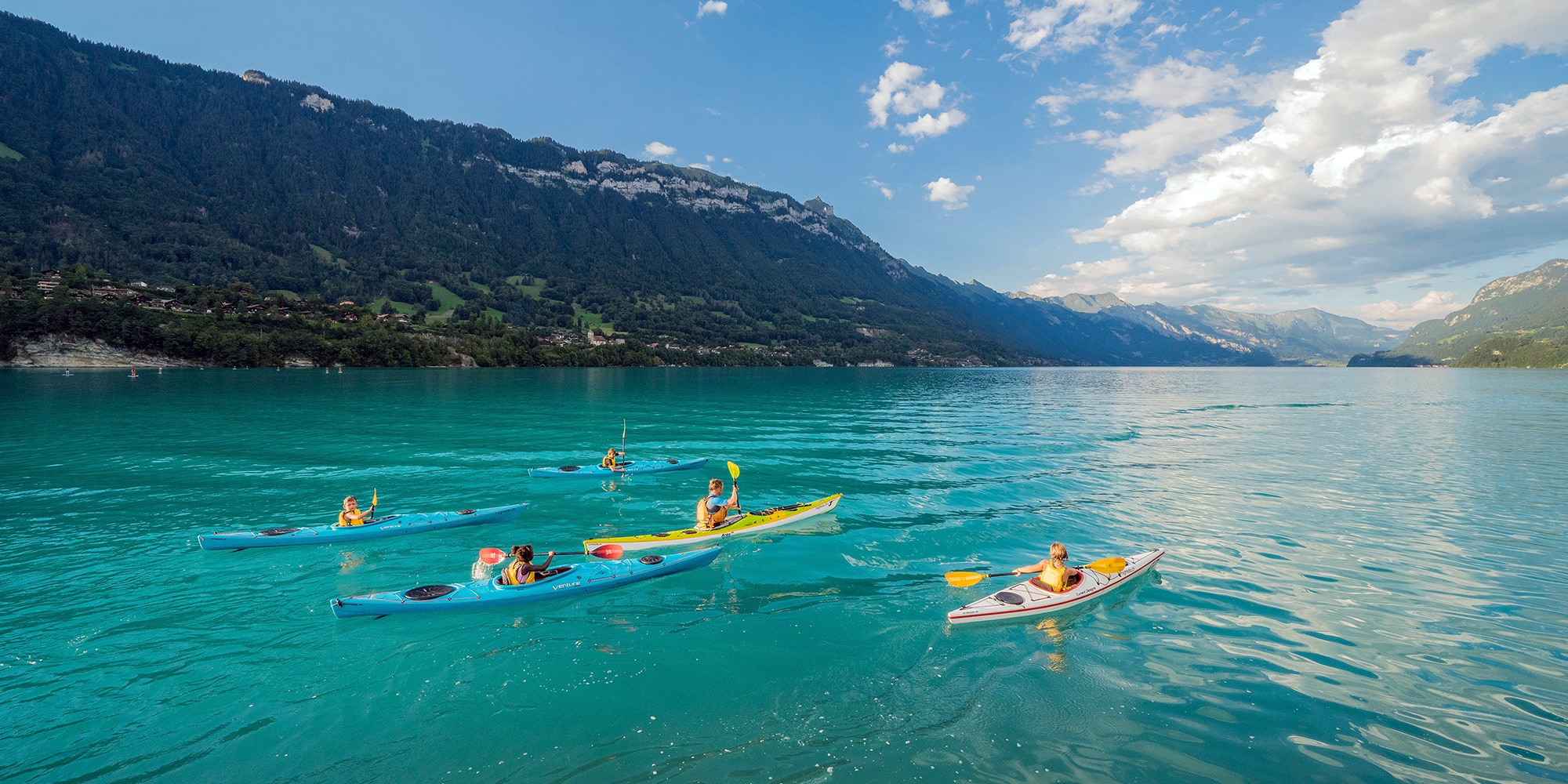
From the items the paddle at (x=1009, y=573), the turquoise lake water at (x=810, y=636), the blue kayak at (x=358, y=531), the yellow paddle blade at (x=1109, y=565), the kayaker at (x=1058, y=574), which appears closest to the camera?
the turquoise lake water at (x=810, y=636)

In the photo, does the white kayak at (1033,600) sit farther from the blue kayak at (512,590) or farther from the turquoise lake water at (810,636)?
the blue kayak at (512,590)

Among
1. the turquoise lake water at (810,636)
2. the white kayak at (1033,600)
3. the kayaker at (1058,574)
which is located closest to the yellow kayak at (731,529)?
the turquoise lake water at (810,636)

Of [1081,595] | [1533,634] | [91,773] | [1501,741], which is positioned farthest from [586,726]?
[1533,634]

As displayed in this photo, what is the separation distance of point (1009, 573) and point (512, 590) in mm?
12928

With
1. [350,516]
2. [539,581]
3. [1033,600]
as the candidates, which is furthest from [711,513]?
[350,516]

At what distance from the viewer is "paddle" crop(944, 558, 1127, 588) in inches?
622

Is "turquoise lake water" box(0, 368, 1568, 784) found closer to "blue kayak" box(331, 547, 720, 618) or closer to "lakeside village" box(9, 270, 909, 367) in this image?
"blue kayak" box(331, 547, 720, 618)

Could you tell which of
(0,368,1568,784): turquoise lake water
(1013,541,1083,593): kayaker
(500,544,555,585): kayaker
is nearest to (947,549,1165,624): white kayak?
(1013,541,1083,593): kayaker

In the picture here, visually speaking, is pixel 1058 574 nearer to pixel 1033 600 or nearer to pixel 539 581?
pixel 1033 600

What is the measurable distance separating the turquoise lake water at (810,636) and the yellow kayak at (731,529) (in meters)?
0.85

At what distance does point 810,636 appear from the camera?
13.6 metres

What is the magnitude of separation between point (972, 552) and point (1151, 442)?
110ft

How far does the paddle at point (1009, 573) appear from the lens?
51.8 feet

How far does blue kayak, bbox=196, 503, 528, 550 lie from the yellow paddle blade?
20.6m
